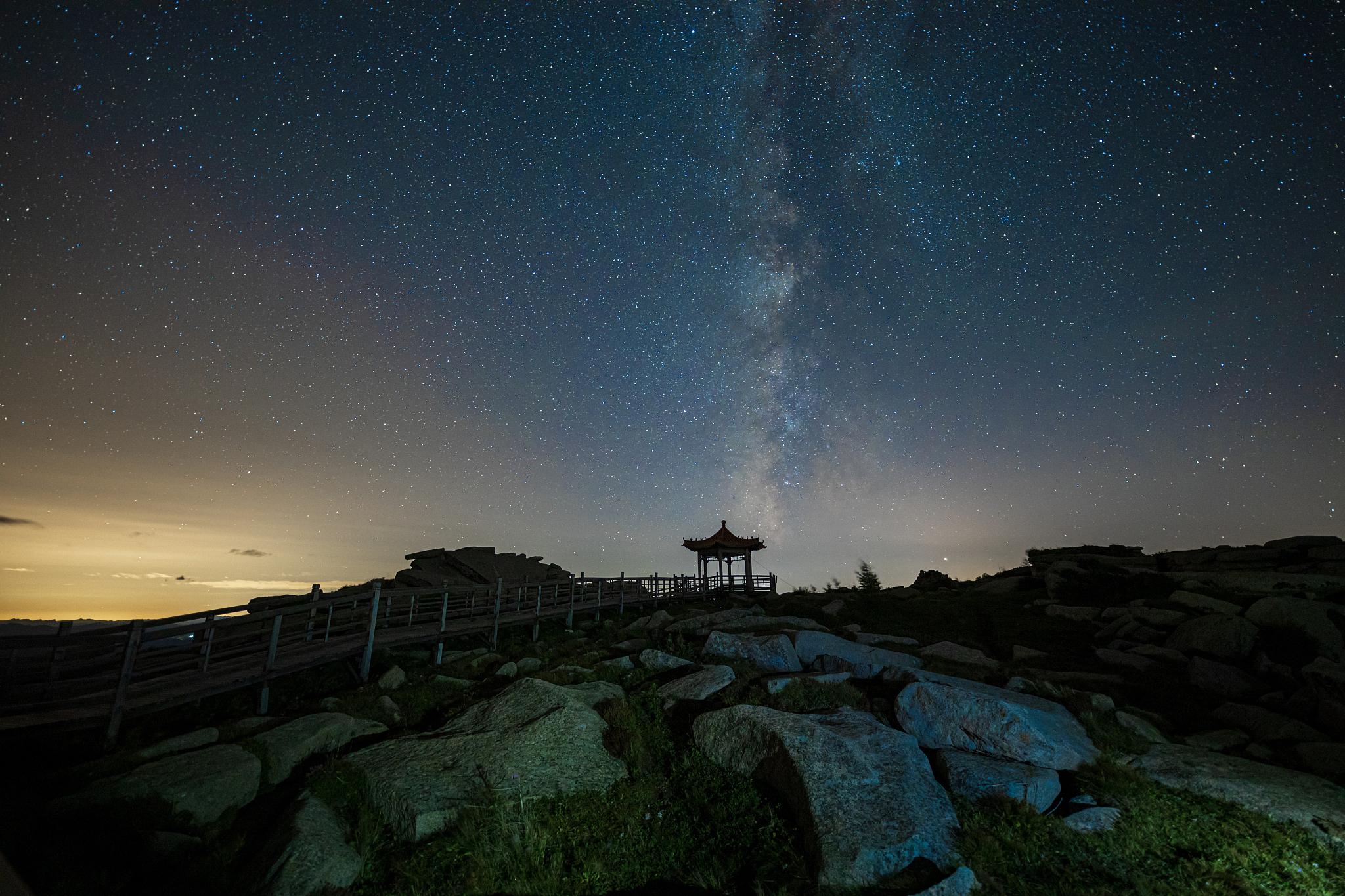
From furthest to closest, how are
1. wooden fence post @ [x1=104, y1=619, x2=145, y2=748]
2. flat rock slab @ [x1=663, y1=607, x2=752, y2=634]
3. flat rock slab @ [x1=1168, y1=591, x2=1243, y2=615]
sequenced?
flat rock slab @ [x1=1168, y1=591, x2=1243, y2=615] < flat rock slab @ [x1=663, y1=607, x2=752, y2=634] < wooden fence post @ [x1=104, y1=619, x2=145, y2=748]

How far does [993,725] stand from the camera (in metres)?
8.64

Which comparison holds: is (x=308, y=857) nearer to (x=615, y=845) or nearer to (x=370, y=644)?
(x=615, y=845)

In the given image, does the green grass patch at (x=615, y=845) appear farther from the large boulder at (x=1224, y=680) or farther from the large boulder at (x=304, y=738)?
the large boulder at (x=1224, y=680)

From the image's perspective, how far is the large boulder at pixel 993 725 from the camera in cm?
834

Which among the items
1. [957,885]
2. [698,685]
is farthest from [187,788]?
[957,885]

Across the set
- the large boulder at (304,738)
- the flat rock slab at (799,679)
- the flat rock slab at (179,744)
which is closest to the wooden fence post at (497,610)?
the large boulder at (304,738)

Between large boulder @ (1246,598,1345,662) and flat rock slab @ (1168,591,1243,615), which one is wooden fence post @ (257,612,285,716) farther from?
flat rock slab @ (1168,591,1243,615)

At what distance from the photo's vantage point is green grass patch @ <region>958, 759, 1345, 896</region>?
603 centimetres

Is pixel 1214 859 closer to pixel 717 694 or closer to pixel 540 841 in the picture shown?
pixel 717 694

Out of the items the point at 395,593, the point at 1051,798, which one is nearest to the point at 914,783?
the point at 1051,798

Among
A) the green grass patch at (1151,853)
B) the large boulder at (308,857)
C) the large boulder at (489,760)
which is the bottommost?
the green grass patch at (1151,853)

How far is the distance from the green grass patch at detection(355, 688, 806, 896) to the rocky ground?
3 centimetres

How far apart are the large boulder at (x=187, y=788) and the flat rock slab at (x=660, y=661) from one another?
23.6 feet

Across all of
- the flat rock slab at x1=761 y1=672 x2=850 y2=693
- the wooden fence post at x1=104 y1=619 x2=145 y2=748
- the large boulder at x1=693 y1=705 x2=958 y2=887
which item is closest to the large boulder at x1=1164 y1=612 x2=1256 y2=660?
the flat rock slab at x1=761 y1=672 x2=850 y2=693
